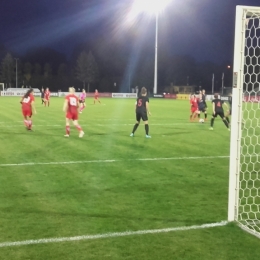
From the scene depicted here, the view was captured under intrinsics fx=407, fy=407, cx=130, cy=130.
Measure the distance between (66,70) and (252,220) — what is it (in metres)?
108

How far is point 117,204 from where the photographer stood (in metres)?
6.45

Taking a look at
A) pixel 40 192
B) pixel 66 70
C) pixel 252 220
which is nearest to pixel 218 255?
pixel 252 220

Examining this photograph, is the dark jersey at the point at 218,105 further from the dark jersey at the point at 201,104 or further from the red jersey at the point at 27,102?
the red jersey at the point at 27,102

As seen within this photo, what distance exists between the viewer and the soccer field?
4750mm

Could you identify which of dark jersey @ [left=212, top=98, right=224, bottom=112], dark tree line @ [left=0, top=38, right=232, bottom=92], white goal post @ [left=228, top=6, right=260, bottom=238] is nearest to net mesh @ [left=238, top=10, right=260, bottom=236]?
white goal post @ [left=228, top=6, right=260, bottom=238]

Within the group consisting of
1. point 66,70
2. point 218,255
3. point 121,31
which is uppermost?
point 121,31

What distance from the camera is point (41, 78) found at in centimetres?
10306

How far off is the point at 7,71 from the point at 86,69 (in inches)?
786

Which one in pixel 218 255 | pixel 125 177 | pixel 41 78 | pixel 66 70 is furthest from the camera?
pixel 66 70

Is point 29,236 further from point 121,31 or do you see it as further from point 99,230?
point 121,31

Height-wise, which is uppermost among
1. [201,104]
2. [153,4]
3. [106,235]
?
[153,4]

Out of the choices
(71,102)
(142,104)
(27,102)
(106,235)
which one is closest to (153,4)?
(27,102)

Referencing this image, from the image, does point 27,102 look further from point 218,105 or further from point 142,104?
point 218,105

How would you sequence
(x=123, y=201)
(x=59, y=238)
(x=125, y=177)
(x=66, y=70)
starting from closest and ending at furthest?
(x=59, y=238) < (x=123, y=201) < (x=125, y=177) < (x=66, y=70)
